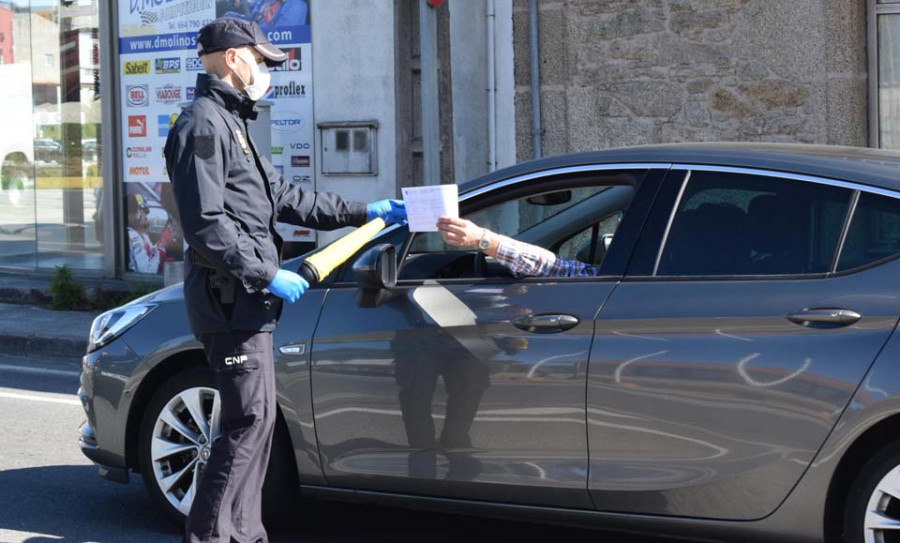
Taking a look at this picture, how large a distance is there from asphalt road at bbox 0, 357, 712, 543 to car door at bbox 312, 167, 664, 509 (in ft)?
2.05

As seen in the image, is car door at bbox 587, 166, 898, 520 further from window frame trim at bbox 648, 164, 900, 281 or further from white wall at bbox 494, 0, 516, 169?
white wall at bbox 494, 0, 516, 169

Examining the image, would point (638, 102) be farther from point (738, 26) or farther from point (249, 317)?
point (249, 317)

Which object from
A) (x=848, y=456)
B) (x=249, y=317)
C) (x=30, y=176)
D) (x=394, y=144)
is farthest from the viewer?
(x=30, y=176)

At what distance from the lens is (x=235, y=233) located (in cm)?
433

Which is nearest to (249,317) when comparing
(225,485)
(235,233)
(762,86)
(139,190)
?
(235,233)

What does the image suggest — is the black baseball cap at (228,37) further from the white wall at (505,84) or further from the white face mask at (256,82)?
the white wall at (505,84)

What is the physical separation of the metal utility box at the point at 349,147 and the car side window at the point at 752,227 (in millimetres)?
7712

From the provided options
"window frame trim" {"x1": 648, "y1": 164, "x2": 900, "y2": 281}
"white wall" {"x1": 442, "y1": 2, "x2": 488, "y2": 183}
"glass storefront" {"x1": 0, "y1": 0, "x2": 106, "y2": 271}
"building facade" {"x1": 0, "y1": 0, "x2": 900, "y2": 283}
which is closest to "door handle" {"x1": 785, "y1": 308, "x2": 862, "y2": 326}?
"window frame trim" {"x1": 648, "y1": 164, "x2": 900, "y2": 281}

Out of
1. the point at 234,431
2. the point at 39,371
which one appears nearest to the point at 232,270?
the point at 234,431

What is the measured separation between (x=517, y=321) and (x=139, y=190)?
949 centimetres

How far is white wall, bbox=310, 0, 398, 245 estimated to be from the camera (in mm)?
11914

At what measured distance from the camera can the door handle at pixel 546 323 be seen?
451 centimetres

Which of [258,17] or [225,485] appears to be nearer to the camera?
[225,485]

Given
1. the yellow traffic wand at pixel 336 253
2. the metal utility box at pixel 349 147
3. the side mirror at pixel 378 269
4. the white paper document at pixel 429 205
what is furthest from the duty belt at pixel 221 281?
the metal utility box at pixel 349 147
